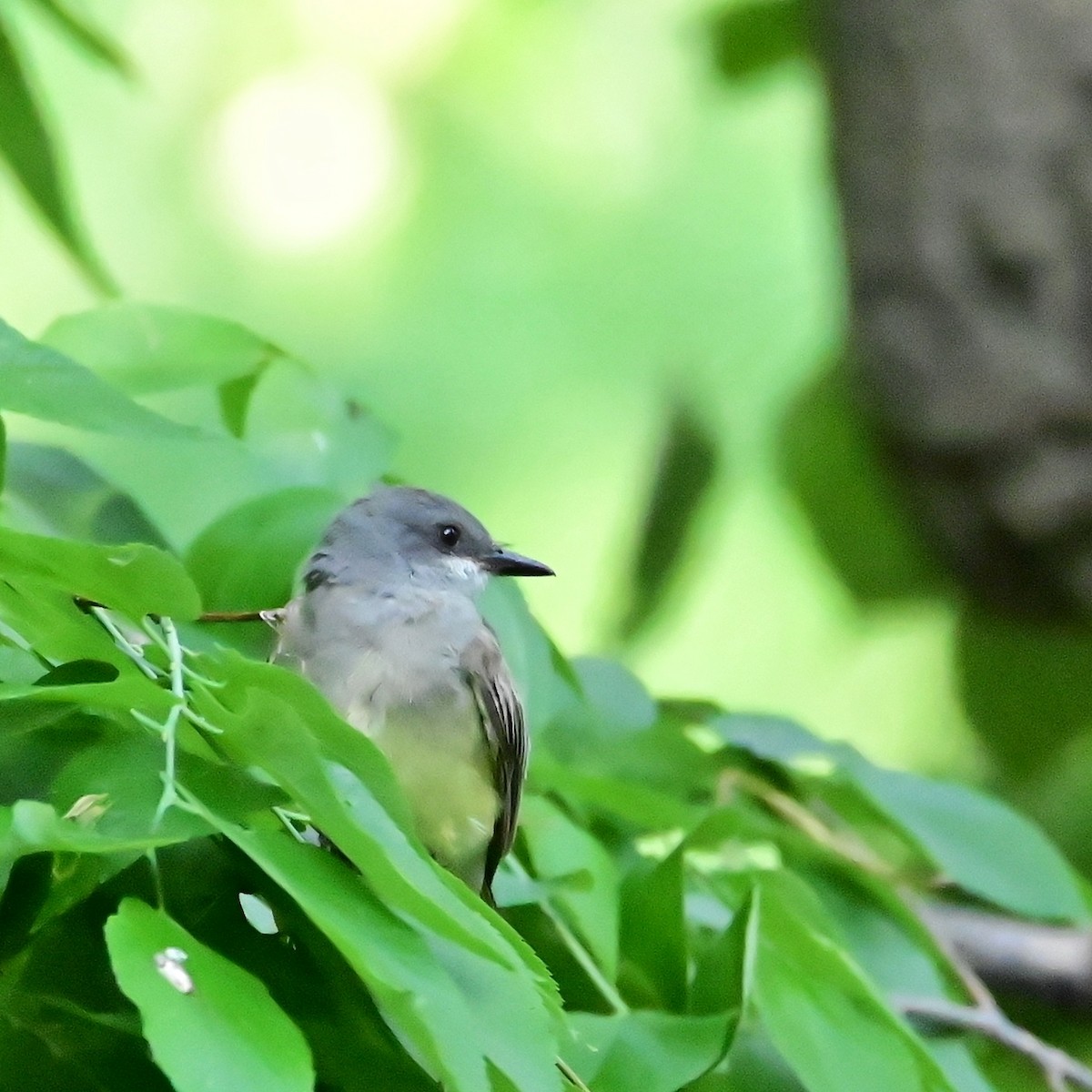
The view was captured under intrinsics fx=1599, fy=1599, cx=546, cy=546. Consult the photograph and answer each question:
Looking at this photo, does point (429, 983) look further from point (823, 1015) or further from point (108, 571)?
point (823, 1015)

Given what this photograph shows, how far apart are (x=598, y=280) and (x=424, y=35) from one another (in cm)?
43

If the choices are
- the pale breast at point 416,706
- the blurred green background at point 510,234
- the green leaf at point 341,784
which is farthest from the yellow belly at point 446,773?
the blurred green background at point 510,234

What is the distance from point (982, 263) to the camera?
1777 millimetres

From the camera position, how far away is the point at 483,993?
1.44 feet

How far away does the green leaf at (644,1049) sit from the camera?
1.99 ft

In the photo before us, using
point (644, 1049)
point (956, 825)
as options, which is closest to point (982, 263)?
point (956, 825)

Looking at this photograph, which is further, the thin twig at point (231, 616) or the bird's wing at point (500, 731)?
the bird's wing at point (500, 731)

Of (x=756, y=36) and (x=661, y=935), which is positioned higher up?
(x=756, y=36)

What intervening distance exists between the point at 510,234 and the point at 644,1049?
6.10ft

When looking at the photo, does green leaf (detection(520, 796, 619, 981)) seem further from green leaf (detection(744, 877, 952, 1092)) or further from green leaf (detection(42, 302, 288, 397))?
green leaf (detection(42, 302, 288, 397))

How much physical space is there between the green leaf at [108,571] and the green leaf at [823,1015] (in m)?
0.30

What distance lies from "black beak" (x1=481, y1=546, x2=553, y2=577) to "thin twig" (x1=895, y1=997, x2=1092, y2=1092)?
12.1 inches

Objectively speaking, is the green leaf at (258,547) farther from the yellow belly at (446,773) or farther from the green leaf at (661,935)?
the green leaf at (661,935)

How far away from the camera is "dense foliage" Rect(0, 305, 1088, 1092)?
42 cm
